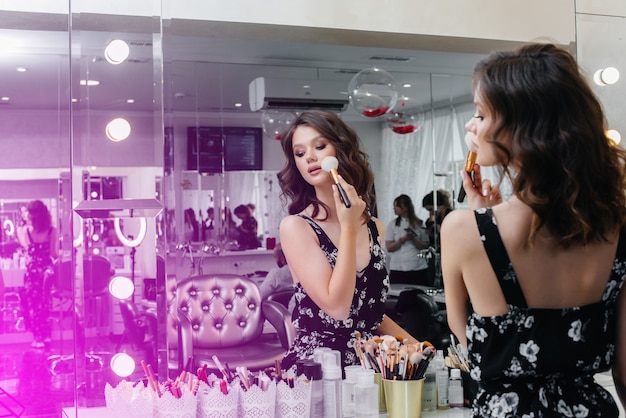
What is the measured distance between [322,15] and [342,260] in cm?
94

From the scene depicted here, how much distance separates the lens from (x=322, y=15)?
2197mm

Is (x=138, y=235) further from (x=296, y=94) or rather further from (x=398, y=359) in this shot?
(x=296, y=94)

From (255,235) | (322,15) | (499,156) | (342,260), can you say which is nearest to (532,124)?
(499,156)

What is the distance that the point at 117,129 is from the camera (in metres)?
1.32

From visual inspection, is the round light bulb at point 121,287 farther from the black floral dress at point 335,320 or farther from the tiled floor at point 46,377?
the black floral dress at point 335,320

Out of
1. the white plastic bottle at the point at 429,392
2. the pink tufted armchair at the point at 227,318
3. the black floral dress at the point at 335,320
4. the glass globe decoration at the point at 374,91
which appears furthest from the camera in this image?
the glass globe decoration at the point at 374,91

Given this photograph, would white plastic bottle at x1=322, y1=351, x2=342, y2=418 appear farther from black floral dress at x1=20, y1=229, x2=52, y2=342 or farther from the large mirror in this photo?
black floral dress at x1=20, y1=229, x2=52, y2=342

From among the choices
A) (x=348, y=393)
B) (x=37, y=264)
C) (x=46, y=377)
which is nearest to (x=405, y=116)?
(x=348, y=393)

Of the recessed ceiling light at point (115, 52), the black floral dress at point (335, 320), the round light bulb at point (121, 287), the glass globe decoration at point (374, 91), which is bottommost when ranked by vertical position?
the black floral dress at point (335, 320)

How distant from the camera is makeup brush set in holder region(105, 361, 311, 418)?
1326 mm

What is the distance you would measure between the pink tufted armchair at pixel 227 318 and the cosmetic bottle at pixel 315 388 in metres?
0.52

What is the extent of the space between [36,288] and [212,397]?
192 centimetres

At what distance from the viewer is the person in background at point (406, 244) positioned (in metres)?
2.35

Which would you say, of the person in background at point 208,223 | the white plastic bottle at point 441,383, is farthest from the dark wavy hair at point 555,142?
the person in background at point 208,223
